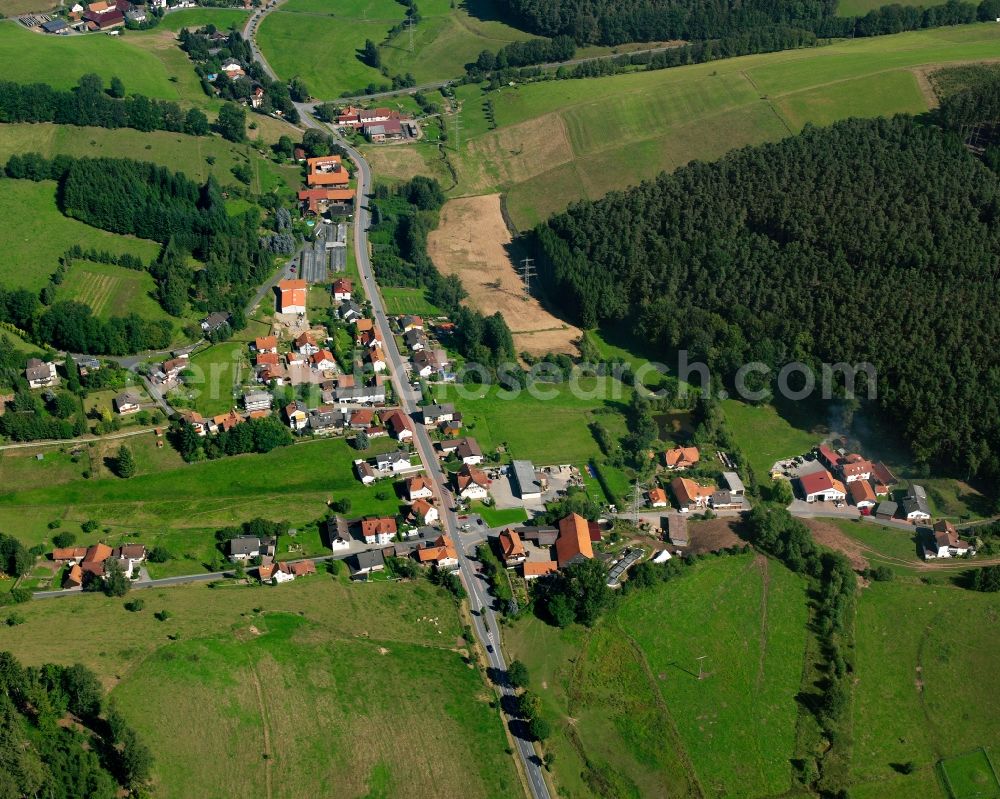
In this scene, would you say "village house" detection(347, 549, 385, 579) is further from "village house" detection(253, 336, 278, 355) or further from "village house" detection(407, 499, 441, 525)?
"village house" detection(253, 336, 278, 355)

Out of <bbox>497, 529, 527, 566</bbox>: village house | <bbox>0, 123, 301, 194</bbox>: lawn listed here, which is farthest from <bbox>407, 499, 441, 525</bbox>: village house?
<bbox>0, 123, 301, 194</bbox>: lawn

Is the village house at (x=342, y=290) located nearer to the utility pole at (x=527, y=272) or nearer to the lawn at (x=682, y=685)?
the utility pole at (x=527, y=272)

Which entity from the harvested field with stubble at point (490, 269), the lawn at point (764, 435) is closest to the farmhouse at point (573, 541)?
the lawn at point (764, 435)

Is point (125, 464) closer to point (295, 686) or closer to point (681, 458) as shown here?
point (295, 686)

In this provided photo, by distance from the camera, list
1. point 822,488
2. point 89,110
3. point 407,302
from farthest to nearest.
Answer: point 89,110 → point 407,302 → point 822,488

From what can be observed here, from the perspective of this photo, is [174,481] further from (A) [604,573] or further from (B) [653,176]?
(B) [653,176]

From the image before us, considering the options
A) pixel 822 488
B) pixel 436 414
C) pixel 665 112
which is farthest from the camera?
pixel 665 112

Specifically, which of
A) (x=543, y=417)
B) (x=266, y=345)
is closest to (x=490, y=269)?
(x=543, y=417)
